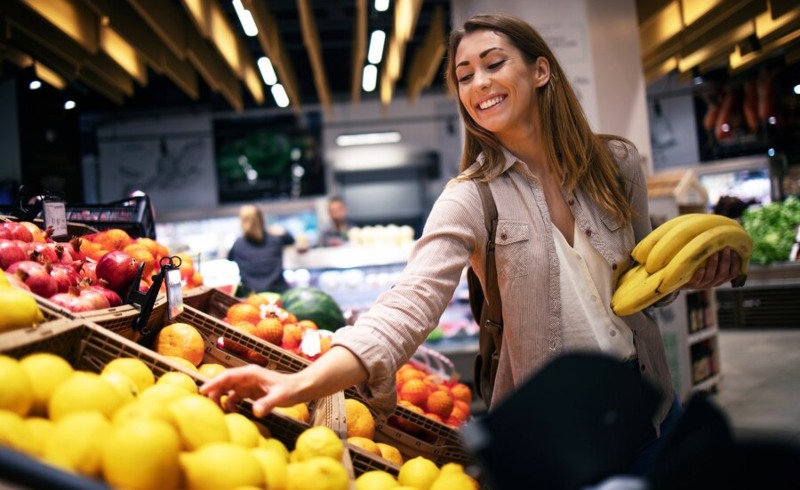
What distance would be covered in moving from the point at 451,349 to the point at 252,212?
258cm

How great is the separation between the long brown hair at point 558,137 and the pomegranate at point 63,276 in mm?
1130

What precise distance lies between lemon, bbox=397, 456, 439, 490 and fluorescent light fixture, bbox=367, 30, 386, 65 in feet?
22.2

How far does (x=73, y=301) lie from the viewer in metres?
1.79

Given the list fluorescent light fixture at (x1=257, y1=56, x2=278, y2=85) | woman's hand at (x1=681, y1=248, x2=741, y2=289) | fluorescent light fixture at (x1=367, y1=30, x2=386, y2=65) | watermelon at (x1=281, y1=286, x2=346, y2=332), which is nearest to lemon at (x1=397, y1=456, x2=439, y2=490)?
woman's hand at (x1=681, y1=248, x2=741, y2=289)

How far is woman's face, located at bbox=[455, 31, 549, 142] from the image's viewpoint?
6.14 ft

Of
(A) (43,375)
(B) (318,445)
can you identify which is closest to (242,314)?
(B) (318,445)

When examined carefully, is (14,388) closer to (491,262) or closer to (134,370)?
(134,370)

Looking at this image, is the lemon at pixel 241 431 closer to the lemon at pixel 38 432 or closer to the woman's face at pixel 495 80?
the lemon at pixel 38 432

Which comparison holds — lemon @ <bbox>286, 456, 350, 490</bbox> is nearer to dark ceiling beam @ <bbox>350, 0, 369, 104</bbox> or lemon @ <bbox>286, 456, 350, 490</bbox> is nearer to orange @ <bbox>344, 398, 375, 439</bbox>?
orange @ <bbox>344, 398, 375, 439</bbox>

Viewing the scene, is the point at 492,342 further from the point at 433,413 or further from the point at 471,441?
the point at 471,441

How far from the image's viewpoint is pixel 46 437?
1.08 metres

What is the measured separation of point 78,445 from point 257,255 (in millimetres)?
6016

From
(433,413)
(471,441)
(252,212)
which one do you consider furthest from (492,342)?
(252,212)

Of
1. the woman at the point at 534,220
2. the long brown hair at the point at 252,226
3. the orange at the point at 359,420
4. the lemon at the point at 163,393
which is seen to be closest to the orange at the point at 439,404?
the orange at the point at 359,420
